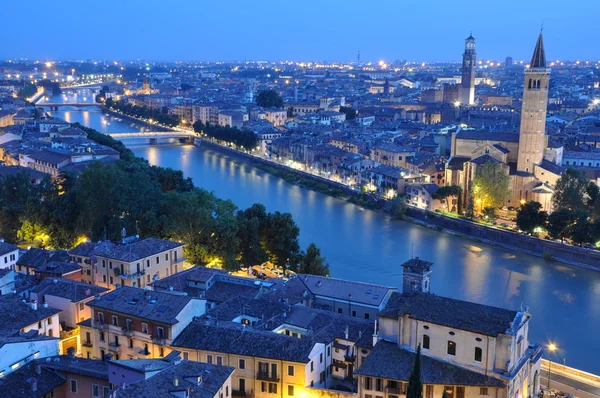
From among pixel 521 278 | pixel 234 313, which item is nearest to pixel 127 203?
pixel 234 313

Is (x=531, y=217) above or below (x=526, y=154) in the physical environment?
below

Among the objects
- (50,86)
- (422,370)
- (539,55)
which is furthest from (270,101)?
(422,370)

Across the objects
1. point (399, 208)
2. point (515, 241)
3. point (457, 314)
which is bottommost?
point (515, 241)

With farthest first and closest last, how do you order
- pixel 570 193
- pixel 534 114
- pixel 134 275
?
pixel 534 114 < pixel 570 193 < pixel 134 275

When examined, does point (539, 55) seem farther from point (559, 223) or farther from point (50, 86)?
point (50, 86)

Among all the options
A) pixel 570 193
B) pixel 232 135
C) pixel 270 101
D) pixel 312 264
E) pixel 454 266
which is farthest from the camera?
pixel 270 101

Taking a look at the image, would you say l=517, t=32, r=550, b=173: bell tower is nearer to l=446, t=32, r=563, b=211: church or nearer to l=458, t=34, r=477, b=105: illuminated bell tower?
l=446, t=32, r=563, b=211: church
